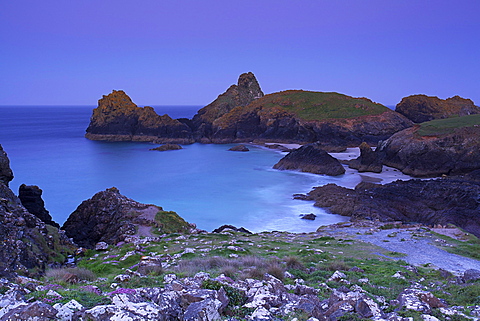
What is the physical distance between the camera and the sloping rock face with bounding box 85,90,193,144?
9244 centimetres

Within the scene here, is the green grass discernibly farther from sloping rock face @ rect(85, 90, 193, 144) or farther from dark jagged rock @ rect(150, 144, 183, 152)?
sloping rock face @ rect(85, 90, 193, 144)

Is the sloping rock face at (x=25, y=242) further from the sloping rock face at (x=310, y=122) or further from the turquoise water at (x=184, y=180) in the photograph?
the sloping rock face at (x=310, y=122)

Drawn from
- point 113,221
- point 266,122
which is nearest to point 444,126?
point 266,122

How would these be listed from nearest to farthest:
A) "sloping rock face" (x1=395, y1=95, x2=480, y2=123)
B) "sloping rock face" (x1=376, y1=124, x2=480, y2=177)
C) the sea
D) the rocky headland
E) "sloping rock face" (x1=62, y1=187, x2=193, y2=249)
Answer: "sloping rock face" (x1=62, y1=187, x2=193, y2=249) < the sea < "sloping rock face" (x1=376, y1=124, x2=480, y2=177) < the rocky headland < "sloping rock face" (x1=395, y1=95, x2=480, y2=123)

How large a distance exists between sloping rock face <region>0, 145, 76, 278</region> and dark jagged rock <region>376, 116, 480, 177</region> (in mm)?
44200

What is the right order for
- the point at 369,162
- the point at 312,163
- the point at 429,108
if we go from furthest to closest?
the point at 429,108
the point at 312,163
the point at 369,162

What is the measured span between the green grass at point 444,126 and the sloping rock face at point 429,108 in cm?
4249

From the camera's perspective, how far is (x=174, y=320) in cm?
564

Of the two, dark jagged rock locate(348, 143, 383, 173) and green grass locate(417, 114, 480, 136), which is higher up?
green grass locate(417, 114, 480, 136)

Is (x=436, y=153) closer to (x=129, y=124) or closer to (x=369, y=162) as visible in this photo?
(x=369, y=162)

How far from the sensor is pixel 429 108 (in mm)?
98875

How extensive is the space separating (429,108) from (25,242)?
10742cm

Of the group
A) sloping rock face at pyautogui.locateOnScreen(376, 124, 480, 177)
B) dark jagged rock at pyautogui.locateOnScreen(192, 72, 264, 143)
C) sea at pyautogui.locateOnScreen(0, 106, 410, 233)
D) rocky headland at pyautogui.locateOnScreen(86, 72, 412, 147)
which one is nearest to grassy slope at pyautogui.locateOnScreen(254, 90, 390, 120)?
rocky headland at pyautogui.locateOnScreen(86, 72, 412, 147)

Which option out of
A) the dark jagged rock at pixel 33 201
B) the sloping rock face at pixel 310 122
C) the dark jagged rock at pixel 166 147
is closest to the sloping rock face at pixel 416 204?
the dark jagged rock at pixel 33 201
